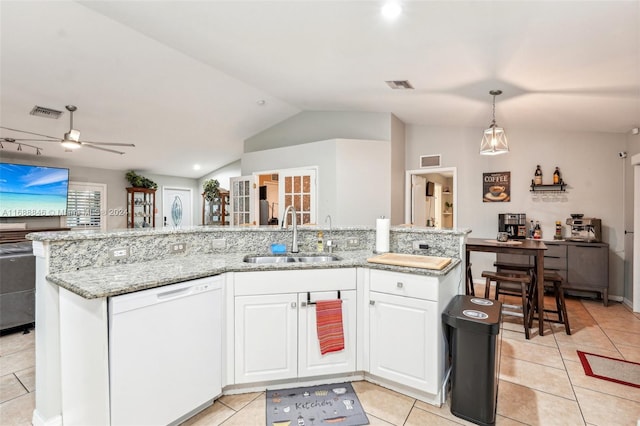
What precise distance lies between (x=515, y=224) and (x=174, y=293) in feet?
16.1

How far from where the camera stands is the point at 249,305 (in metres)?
2.04

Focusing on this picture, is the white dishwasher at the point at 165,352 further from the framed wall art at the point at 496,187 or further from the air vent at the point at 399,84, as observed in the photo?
the framed wall art at the point at 496,187

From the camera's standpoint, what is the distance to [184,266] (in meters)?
1.99

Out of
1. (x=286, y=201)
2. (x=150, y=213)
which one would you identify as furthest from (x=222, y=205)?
(x=286, y=201)

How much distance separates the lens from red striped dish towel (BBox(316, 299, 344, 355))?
2.09m

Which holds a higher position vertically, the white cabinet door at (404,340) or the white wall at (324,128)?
the white wall at (324,128)

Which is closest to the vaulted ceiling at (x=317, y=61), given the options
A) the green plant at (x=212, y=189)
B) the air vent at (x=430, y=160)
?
the air vent at (x=430, y=160)

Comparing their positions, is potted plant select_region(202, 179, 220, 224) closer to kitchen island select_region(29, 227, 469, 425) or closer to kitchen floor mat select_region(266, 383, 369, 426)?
kitchen island select_region(29, 227, 469, 425)

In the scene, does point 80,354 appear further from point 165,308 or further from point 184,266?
point 184,266

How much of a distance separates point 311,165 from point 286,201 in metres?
0.78

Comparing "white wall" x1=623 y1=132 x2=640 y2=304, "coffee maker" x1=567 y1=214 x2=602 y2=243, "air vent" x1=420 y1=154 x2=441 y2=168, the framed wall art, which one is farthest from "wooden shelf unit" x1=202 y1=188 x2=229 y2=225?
"white wall" x1=623 y1=132 x2=640 y2=304

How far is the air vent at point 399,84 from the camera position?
3.51 metres

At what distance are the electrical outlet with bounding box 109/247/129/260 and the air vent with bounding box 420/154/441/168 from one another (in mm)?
4680

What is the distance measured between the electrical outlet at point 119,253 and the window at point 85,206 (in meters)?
6.33
